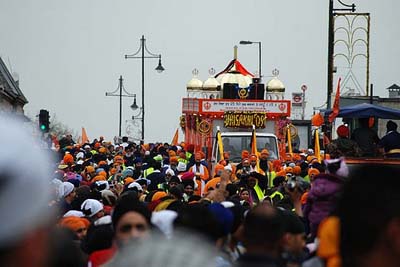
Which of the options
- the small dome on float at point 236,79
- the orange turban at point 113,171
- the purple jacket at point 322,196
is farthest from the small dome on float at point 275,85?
the purple jacket at point 322,196

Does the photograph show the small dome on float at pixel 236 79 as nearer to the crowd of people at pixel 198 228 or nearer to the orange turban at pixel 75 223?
the crowd of people at pixel 198 228

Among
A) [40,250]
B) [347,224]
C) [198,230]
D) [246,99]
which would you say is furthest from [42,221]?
[246,99]

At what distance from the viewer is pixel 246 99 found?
37.6 meters

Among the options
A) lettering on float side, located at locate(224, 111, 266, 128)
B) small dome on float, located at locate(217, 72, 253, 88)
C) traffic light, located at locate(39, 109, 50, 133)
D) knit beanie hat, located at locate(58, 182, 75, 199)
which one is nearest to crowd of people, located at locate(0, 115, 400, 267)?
knit beanie hat, located at locate(58, 182, 75, 199)

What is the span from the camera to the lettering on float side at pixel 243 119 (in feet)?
116

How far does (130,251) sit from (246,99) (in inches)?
1357

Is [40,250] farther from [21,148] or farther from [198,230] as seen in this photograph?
[198,230]

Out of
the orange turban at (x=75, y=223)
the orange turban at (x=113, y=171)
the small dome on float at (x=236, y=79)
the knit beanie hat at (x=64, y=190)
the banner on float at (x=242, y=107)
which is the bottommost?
the orange turban at (x=113, y=171)

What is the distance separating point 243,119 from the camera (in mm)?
35750

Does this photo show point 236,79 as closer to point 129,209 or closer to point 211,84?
point 211,84

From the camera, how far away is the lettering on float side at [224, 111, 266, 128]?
3550 centimetres

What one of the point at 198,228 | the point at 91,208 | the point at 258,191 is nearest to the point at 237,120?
the point at 258,191

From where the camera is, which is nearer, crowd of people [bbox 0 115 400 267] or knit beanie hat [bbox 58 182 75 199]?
crowd of people [bbox 0 115 400 267]

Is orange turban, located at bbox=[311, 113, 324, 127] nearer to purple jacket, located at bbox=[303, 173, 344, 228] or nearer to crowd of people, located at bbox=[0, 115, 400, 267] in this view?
crowd of people, located at bbox=[0, 115, 400, 267]
